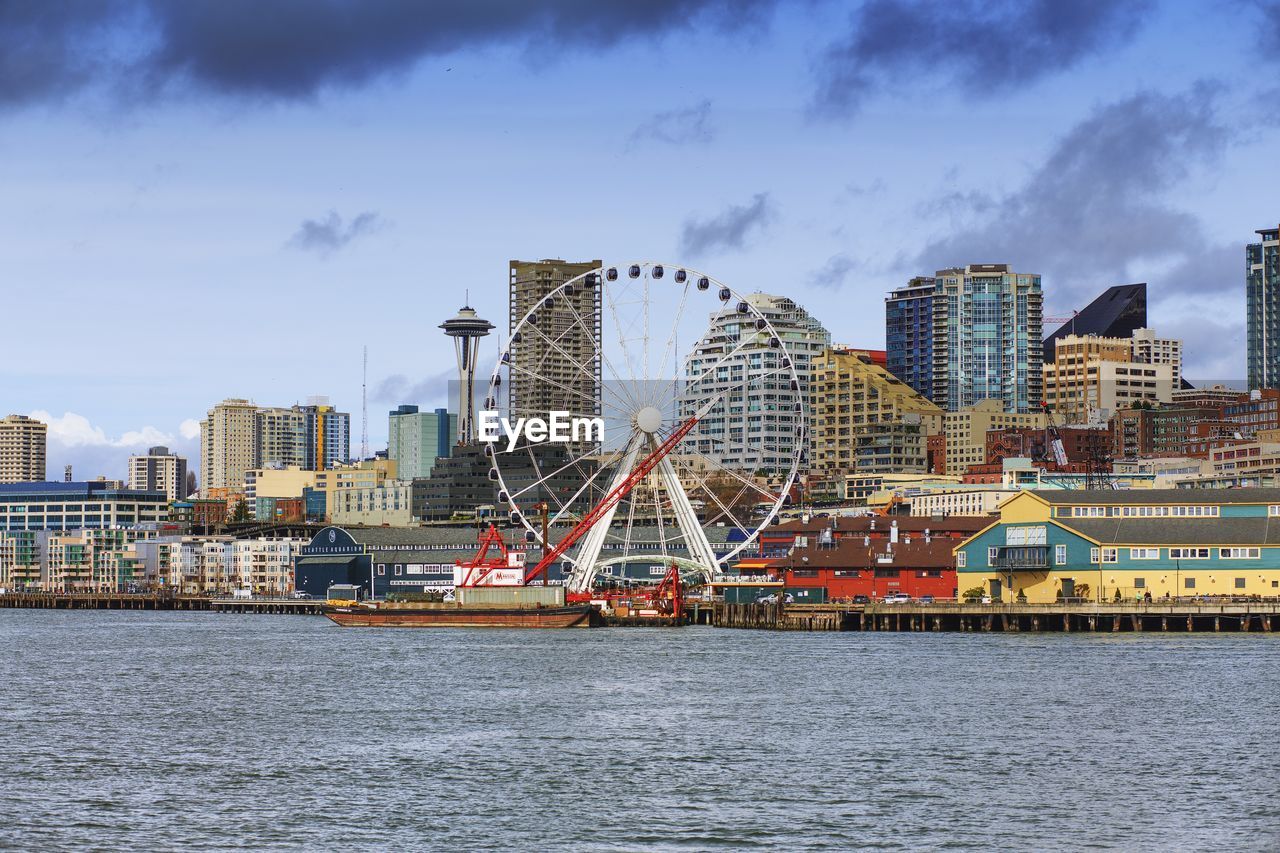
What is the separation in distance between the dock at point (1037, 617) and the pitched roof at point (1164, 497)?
416 inches

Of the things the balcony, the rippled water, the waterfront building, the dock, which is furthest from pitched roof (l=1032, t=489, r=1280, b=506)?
the rippled water

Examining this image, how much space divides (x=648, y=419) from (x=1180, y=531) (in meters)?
33.1

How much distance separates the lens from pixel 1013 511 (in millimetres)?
133500

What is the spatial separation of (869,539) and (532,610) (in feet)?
82.0

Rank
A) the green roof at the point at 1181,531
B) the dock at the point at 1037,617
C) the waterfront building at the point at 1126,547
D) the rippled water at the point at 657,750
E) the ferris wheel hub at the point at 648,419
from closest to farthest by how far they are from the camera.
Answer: the rippled water at the point at 657,750, the dock at the point at 1037,617, the waterfront building at the point at 1126,547, the green roof at the point at 1181,531, the ferris wheel hub at the point at 648,419

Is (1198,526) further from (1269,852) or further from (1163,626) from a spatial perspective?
(1269,852)

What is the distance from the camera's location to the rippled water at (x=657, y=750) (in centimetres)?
5081

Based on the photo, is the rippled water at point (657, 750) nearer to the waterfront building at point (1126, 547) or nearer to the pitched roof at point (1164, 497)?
the waterfront building at point (1126, 547)

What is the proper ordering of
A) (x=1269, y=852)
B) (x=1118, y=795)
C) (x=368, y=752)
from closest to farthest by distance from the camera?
1. (x=1269, y=852)
2. (x=1118, y=795)
3. (x=368, y=752)

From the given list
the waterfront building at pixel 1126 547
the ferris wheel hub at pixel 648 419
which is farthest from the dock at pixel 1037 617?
the ferris wheel hub at pixel 648 419

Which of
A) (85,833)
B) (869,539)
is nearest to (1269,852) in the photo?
(85,833)

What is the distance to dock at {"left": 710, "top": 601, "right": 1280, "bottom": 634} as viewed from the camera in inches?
4764

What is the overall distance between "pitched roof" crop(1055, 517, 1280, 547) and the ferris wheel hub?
25.7 meters

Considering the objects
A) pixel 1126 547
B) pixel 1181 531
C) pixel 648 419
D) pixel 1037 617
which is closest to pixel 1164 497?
pixel 1181 531
